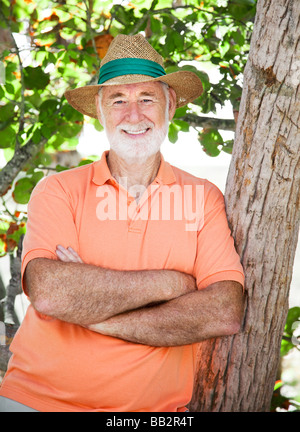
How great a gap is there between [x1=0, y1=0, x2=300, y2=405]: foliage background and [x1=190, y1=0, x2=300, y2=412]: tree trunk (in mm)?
786

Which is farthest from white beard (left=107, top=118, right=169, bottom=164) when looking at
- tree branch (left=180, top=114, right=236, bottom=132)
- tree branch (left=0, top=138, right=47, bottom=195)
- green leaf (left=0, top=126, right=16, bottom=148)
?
green leaf (left=0, top=126, right=16, bottom=148)

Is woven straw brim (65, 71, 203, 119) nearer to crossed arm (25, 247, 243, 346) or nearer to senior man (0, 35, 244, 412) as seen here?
senior man (0, 35, 244, 412)

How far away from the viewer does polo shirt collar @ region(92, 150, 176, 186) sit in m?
2.46

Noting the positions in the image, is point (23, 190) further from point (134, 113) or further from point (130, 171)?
point (134, 113)

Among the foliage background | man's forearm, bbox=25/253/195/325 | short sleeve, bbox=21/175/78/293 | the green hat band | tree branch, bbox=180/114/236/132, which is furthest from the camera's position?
tree branch, bbox=180/114/236/132

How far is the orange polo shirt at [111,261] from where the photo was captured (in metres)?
2.16

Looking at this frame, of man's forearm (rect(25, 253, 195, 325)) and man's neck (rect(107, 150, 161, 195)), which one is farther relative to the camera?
man's neck (rect(107, 150, 161, 195))

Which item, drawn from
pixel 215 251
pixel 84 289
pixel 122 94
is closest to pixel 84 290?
pixel 84 289

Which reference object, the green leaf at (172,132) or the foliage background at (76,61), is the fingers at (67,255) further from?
the green leaf at (172,132)

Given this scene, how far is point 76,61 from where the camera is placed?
3.74 metres

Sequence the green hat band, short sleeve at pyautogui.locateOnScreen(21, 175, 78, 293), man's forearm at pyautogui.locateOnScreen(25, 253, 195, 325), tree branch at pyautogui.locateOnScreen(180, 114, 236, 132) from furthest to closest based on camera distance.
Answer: tree branch at pyautogui.locateOnScreen(180, 114, 236, 132), the green hat band, short sleeve at pyautogui.locateOnScreen(21, 175, 78, 293), man's forearm at pyautogui.locateOnScreen(25, 253, 195, 325)

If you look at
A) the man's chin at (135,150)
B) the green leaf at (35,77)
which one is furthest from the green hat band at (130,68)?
the green leaf at (35,77)

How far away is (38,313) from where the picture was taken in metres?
2.25
